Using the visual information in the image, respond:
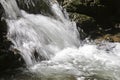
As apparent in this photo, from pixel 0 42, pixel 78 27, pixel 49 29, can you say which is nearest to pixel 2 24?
pixel 0 42

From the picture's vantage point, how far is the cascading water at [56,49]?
788 centimetres

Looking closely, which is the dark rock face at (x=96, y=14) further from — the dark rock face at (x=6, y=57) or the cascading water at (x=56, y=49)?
the dark rock face at (x=6, y=57)

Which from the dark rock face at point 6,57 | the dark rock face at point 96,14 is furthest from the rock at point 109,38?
the dark rock face at point 6,57

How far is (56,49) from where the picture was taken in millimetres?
9594

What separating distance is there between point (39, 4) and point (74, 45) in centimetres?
221

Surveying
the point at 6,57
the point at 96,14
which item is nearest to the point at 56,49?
the point at 6,57

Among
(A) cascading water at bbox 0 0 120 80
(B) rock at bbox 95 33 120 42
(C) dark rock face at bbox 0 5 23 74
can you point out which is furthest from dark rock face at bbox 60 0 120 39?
(C) dark rock face at bbox 0 5 23 74

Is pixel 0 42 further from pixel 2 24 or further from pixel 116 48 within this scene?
pixel 116 48

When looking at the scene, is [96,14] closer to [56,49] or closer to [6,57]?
[56,49]

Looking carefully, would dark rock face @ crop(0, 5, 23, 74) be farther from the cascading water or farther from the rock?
the rock

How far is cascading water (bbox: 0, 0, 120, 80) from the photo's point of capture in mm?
7879

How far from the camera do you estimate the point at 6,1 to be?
390 inches

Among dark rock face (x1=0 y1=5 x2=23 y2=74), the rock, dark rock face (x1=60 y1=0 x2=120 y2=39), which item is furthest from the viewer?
dark rock face (x1=60 y1=0 x2=120 y2=39)

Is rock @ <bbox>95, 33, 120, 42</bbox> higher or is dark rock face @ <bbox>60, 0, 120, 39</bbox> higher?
dark rock face @ <bbox>60, 0, 120, 39</bbox>
